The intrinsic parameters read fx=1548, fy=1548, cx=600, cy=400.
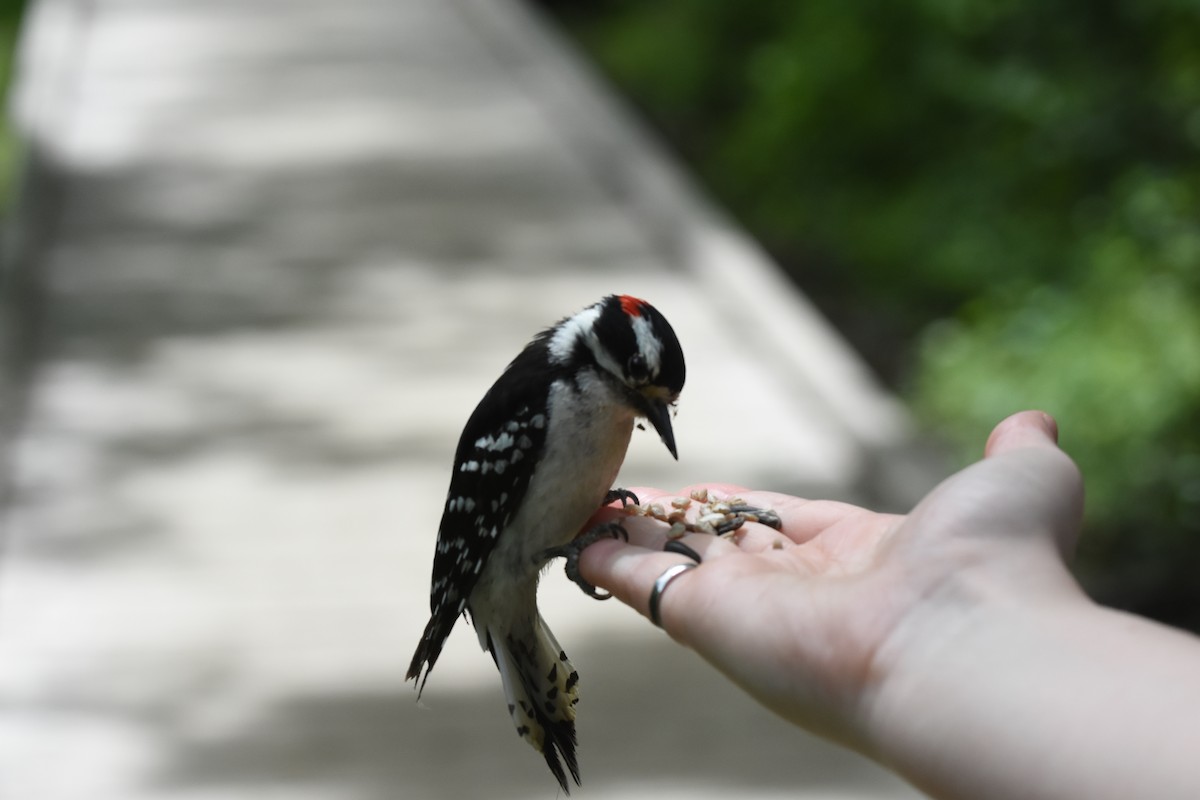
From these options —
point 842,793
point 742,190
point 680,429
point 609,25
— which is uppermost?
point 609,25

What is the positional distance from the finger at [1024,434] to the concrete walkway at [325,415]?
101 inches

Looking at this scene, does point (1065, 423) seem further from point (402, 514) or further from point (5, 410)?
point (5, 410)

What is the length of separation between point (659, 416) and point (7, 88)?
12.4 m

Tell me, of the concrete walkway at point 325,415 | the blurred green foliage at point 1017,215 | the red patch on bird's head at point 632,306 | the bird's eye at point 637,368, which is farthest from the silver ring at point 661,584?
the blurred green foliage at point 1017,215

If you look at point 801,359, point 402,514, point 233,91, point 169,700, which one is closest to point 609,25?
point 233,91

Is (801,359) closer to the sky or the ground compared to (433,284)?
closer to the ground

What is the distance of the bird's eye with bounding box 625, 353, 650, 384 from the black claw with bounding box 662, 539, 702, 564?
0.31 meters

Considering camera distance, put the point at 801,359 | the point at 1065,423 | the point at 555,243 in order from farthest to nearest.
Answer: the point at 555,243 < the point at 801,359 < the point at 1065,423

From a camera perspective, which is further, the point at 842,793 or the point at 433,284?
the point at 433,284

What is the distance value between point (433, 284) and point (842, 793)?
5189 mm

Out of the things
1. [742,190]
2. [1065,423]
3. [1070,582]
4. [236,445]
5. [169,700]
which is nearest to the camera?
[1070,582]

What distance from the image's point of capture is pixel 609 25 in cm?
1930

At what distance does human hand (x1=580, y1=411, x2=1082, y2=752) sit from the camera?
2.33 m

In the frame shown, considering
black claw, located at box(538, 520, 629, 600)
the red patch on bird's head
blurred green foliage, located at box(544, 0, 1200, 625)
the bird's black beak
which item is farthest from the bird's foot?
blurred green foliage, located at box(544, 0, 1200, 625)
